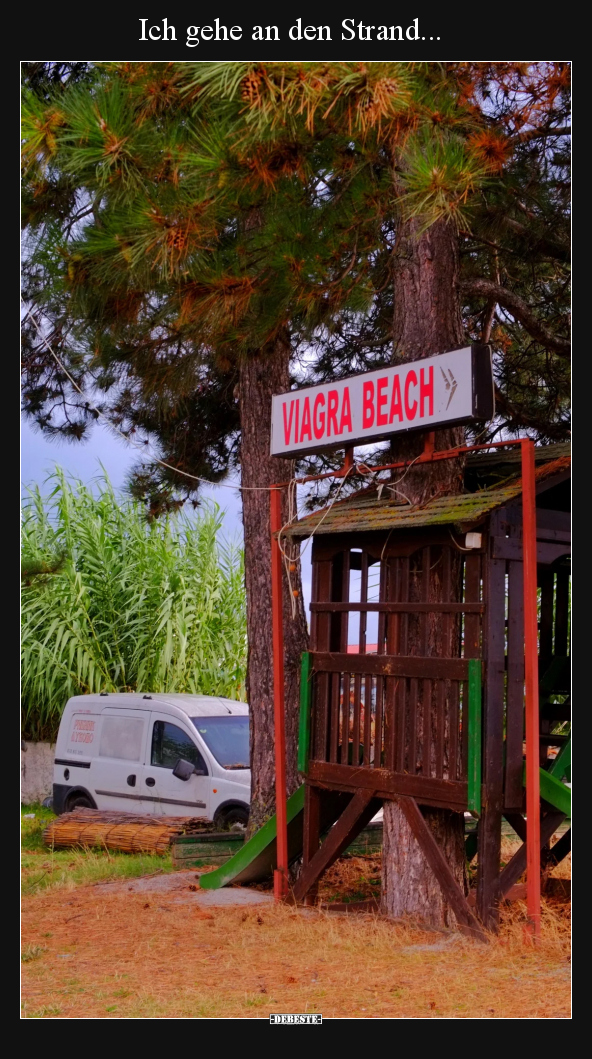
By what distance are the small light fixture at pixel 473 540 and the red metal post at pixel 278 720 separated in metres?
1.89

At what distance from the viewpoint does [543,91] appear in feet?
25.0

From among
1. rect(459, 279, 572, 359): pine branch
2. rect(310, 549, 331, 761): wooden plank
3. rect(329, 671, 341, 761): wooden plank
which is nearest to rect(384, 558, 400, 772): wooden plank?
rect(329, 671, 341, 761): wooden plank

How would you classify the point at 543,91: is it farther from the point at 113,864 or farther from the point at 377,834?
the point at 113,864

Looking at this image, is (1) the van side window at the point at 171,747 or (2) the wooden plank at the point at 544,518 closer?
(2) the wooden plank at the point at 544,518

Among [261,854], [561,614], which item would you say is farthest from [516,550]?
[261,854]

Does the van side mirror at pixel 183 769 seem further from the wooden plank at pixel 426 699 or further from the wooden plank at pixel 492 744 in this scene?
the wooden plank at pixel 492 744

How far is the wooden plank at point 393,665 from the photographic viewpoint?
277 inches

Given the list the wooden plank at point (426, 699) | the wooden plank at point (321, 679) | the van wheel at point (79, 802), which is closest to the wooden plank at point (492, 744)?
the wooden plank at point (426, 699)

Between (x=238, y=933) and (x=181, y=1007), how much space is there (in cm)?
171

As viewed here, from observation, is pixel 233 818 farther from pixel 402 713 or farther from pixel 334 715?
pixel 402 713

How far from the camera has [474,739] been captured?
22.3 feet

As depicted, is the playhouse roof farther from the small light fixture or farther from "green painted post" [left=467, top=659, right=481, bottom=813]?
"green painted post" [left=467, top=659, right=481, bottom=813]

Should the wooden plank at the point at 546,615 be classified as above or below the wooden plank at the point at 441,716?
above

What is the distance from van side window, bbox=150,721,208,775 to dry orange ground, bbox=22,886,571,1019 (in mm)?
3853
